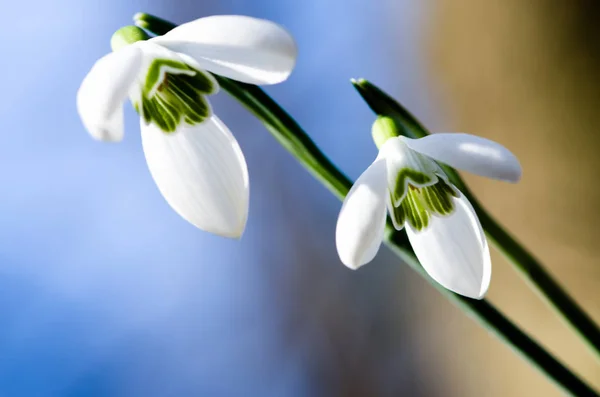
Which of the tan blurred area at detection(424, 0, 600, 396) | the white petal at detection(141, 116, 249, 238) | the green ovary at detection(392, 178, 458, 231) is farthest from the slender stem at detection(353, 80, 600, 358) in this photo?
the tan blurred area at detection(424, 0, 600, 396)

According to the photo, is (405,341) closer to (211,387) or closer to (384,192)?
(211,387)

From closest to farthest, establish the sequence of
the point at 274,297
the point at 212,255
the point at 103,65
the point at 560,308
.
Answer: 1. the point at 103,65
2. the point at 560,308
3. the point at 212,255
4. the point at 274,297

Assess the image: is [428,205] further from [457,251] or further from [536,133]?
[536,133]

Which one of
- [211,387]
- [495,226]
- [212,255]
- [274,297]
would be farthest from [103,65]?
[211,387]

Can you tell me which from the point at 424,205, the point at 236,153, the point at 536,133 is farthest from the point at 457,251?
the point at 536,133

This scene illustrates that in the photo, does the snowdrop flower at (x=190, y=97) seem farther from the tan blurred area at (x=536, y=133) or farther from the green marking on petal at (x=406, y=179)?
the tan blurred area at (x=536, y=133)

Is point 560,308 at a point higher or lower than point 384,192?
lower

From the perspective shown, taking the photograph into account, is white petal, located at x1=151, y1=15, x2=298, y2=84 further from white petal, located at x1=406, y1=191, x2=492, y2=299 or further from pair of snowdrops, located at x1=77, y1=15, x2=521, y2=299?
white petal, located at x1=406, y1=191, x2=492, y2=299
